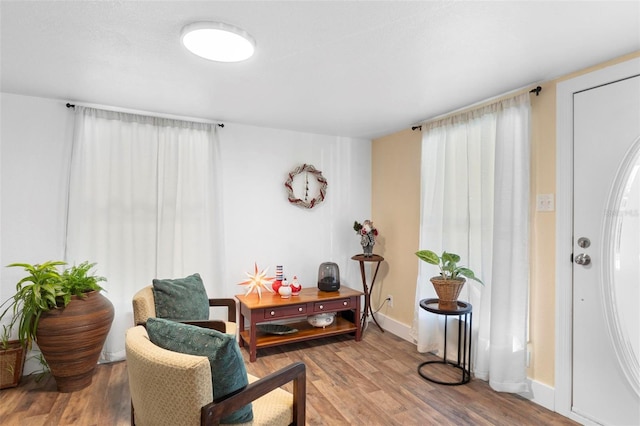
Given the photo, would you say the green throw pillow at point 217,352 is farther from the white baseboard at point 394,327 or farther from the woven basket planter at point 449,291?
the white baseboard at point 394,327

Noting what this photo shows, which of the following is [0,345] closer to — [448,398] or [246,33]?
[246,33]

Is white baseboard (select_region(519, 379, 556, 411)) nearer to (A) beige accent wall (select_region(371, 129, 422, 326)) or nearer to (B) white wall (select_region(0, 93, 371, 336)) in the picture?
(A) beige accent wall (select_region(371, 129, 422, 326))

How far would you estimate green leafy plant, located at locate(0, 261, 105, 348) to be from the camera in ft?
7.88

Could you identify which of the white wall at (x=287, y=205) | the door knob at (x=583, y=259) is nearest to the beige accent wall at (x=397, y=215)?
the white wall at (x=287, y=205)

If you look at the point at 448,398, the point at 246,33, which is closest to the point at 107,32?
the point at 246,33

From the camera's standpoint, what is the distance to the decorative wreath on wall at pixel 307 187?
388 cm

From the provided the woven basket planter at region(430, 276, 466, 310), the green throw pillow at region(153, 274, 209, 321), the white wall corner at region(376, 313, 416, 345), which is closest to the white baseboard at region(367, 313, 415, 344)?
the white wall corner at region(376, 313, 416, 345)

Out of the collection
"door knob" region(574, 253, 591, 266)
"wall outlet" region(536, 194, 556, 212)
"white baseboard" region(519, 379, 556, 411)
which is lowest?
"white baseboard" region(519, 379, 556, 411)

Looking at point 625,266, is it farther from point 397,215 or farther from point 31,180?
point 31,180

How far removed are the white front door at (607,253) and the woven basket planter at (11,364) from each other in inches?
159

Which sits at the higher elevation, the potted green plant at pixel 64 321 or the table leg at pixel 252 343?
the potted green plant at pixel 64 321

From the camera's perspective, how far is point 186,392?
1.31 m

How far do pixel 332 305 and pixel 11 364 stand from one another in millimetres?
2676

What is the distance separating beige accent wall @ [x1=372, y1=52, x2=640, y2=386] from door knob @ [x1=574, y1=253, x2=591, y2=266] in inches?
6.3
